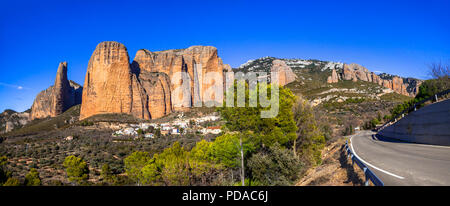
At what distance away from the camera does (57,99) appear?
406 ft

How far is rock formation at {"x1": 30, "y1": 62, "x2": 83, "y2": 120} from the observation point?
124 m

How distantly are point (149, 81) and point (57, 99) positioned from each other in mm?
51627

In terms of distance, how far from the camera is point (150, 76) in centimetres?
12156

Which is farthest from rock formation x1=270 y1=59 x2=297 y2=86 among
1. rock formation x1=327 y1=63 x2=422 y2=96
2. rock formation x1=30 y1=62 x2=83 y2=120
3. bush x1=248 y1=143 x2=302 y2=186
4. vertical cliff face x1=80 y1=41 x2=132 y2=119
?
rock formation x1=30 y1=62 x2=83 y2=120

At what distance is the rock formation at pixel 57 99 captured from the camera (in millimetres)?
124438

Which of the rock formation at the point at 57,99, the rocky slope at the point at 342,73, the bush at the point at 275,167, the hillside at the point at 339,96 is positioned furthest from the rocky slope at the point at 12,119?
the bush at the point at 275,167

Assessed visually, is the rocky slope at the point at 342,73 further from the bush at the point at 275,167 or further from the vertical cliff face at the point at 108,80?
the bush at the point at 275,167

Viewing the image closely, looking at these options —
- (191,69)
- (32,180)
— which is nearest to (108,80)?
(191,69)

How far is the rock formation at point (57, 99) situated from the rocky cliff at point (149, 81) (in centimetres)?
3267

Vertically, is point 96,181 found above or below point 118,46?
below

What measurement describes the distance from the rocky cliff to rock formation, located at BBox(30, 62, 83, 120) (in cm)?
3267

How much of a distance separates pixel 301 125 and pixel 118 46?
10489cm
